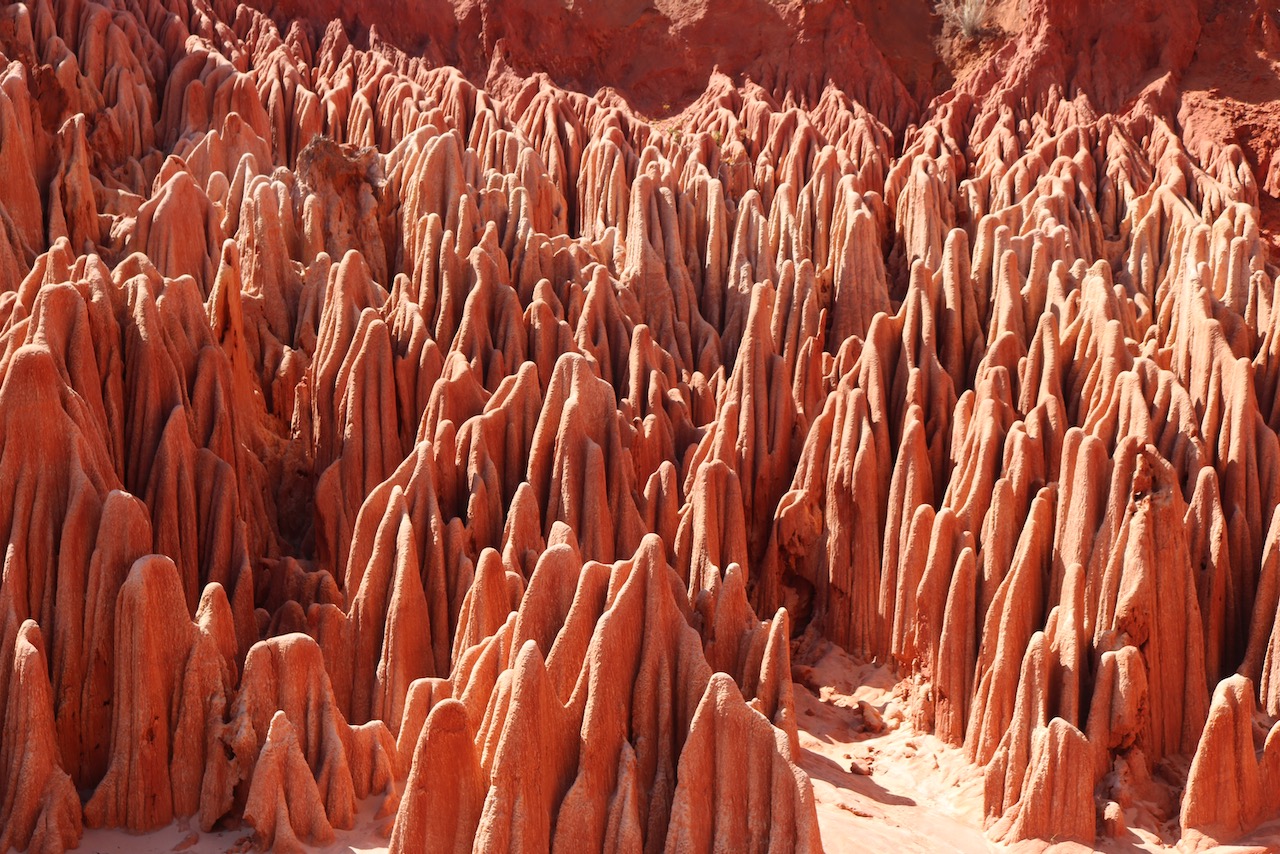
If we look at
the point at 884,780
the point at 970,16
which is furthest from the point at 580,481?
the point at 970,16

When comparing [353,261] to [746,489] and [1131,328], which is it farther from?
[1131,328]

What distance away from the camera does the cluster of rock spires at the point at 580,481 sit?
9.80 metres

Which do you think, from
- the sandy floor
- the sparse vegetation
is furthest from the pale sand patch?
the sparse vegetation

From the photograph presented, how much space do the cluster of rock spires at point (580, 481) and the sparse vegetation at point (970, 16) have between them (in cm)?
731

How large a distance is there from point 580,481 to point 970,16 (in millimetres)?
19830

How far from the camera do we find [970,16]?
2966 centimetres

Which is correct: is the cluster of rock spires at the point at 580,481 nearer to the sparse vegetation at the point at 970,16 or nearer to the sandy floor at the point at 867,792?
the sandy floor at the point at 867,792

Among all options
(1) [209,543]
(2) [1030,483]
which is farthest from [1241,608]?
(1) [209,543]

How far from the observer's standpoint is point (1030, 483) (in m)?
14.3

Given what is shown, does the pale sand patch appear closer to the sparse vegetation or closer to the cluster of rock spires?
the cluster of rock spires

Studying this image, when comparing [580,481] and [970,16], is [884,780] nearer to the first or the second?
[580,481]

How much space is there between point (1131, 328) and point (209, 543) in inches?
451

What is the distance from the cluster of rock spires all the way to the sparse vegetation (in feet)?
24.0

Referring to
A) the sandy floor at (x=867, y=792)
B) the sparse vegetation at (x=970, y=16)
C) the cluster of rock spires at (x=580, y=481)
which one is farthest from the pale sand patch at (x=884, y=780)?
the sparse vegetation at (x=970, y=16)
